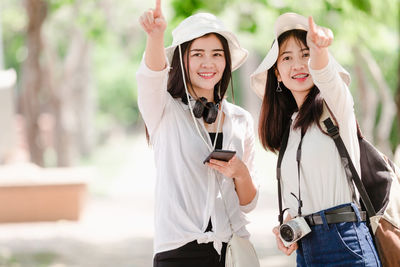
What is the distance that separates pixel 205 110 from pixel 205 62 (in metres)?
0.25

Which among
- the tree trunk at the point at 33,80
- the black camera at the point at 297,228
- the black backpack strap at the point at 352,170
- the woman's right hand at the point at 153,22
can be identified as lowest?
the black camera at the point at 297,228

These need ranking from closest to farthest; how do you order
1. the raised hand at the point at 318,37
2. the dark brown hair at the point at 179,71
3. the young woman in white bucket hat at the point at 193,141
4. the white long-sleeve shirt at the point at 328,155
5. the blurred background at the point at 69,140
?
1. the raised hand at the point at 318,37
2. the white long-sleeve shirt at the point at 328,155
3. the young woman in white bucket hat at the point at 193,141
4. the dark brown hair at the point at 179,71
5. the blurred background at the point at 69,140

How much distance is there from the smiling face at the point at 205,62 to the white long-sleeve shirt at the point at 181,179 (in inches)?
6.5

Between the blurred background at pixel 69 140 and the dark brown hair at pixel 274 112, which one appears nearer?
the dark brown hair at pixel 274 112

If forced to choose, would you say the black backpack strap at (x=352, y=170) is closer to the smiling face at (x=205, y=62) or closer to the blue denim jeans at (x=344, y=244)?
the blue denim jeans at (x=344, y=244)

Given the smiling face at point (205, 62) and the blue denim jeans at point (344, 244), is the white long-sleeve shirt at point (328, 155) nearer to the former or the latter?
the blue denim jeans at point (344, 244)

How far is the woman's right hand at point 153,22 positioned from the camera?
11.1 feet

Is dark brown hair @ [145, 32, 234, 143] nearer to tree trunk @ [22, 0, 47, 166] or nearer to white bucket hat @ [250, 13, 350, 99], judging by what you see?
white bucket hat @ [250, 13, 350, 99]

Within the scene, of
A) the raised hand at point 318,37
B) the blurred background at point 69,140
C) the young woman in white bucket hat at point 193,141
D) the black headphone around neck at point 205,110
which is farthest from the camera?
the blurred background at point 69,140

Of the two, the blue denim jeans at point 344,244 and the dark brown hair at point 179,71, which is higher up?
the dark brown hair at point 179,71

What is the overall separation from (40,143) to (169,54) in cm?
1118

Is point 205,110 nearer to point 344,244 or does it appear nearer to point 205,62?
point 205,62

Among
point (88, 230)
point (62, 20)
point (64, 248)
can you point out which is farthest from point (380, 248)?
point (62, 20)

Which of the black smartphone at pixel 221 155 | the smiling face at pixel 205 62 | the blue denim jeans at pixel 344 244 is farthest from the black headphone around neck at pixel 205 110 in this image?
the blue denim jeans at pixel 344 244
